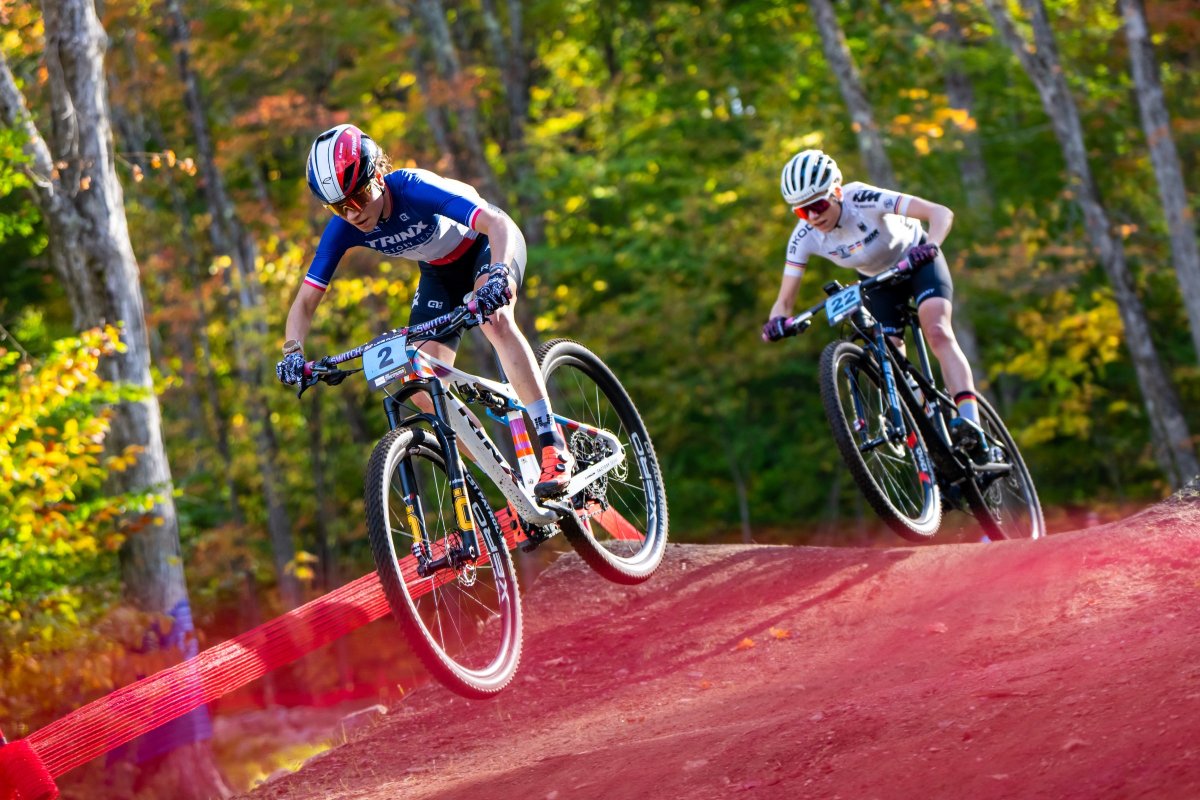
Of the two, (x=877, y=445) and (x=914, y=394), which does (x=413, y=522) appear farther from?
(x=914, y=394)

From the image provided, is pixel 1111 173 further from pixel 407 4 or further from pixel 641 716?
pixel 641 716

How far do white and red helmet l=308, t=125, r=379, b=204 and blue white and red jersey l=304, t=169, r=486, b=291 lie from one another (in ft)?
1.16

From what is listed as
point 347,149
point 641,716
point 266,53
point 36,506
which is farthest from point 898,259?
point 266,53

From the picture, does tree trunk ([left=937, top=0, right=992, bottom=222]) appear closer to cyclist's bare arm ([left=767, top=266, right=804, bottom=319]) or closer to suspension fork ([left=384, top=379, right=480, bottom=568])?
cyclist's bare arm ([left=767, top=266, right=804, bottom=319])

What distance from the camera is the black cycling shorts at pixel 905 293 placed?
8586 millimetres

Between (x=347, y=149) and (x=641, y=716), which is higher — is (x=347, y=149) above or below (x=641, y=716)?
above

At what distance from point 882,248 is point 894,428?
124 cm

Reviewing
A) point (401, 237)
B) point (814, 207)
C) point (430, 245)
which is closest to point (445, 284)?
point (430, 245)

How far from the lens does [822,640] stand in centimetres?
725

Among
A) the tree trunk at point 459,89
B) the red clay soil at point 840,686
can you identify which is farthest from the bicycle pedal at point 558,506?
the tree trunk at point 459,89

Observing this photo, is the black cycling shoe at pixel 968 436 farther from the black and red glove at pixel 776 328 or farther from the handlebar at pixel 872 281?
the black and red glove at pixel 776 328

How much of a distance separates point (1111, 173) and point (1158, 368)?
6.74m

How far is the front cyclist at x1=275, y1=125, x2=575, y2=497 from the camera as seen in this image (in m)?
5.60

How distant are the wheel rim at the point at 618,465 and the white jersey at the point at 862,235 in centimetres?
163
